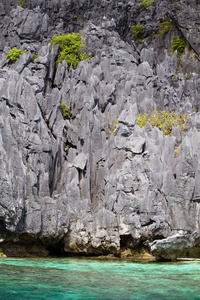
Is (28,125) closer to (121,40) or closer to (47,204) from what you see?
(47,204)

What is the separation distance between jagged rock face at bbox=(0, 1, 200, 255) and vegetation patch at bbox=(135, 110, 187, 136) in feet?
5.27

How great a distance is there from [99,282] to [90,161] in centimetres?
2012

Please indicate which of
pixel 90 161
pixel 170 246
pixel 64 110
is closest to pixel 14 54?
pixel 64 110

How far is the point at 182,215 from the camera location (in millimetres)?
31219

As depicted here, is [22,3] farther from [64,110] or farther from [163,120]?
[163,120]

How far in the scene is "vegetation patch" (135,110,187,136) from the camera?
41888 mm

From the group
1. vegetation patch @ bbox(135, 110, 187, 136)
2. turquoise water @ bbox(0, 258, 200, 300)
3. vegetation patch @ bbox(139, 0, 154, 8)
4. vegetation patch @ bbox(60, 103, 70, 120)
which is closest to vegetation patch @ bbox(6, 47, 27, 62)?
vegetation patch @ bbox(60, 103, 70, 120)

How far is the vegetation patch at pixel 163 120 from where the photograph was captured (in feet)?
137

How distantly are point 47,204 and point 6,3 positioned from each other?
44.7 meters

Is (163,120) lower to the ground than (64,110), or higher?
lower

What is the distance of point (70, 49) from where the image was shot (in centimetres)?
5159

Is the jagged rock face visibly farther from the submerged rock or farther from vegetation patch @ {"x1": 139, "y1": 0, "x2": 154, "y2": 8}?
vegetation patch @ {"x1": 139, "y1": 0, "x2": 154, "y2": 8}

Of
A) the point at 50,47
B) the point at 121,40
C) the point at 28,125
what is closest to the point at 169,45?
the point at 121,40

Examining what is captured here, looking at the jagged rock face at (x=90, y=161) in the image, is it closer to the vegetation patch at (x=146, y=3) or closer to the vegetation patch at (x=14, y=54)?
the vegetation patch at (x=14, y=54)
